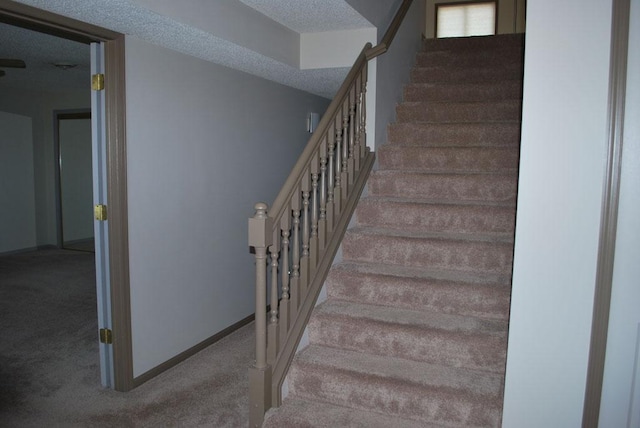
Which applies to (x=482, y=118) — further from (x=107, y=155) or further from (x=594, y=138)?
(x=107, y=155)

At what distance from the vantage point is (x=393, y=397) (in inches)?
90.1

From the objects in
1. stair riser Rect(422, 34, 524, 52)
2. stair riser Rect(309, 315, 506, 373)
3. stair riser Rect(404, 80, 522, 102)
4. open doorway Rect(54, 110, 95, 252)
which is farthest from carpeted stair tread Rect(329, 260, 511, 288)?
open doorway Rect(54, 110, 95, 252)

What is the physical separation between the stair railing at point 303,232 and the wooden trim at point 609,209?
4.32 feet

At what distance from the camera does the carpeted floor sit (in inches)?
99.7

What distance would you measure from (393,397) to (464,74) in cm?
301

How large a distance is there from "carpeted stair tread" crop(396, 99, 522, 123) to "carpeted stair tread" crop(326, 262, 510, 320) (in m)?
1.52

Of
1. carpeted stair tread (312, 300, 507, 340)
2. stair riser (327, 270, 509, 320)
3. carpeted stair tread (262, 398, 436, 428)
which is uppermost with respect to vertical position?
stair riser (327, 270, 509, 320)

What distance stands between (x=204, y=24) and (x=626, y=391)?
2.56m

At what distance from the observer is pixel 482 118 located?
3.78 m

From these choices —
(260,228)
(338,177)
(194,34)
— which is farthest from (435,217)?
(194,34)

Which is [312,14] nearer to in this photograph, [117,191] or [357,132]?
[357,132]

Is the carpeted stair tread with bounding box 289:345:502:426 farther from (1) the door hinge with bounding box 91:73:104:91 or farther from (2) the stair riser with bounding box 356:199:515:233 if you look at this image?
(1) the door hinge with bounding box 91:73:104:91

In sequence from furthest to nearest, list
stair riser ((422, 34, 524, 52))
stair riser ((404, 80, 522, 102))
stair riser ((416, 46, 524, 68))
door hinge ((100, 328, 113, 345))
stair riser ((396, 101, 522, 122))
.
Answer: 1. stair riser ((422, 34, 524, 52))
2. stair riser ((416, 46, 524, 68))
3. stair riser ((404, 80, 522, 102))
4. stair riser ((396, 101, 522, 122))
5. door hinge ((100, 328, 113, 345))

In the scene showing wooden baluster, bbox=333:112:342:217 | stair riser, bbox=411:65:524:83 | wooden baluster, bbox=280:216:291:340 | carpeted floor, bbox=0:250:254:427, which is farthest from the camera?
stair riser, bbox=411:65:524:83
